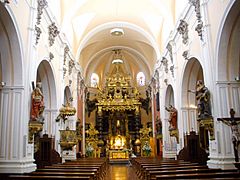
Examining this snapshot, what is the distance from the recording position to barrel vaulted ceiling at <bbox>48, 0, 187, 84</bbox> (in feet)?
47.9

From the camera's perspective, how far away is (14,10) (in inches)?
317

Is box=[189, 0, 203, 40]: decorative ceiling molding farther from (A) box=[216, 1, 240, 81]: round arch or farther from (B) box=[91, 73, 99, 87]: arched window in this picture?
(B) box=[91, 73, 99, 87]: arched window

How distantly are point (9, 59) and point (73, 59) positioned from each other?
27.9ft

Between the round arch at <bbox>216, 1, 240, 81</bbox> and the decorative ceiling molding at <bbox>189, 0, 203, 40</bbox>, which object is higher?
the decorative ceiling molding at <bbox>189, 0, 203, 40</bbox>

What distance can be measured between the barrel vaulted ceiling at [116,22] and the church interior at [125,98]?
0.20ft

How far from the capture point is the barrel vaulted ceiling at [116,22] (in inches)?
574

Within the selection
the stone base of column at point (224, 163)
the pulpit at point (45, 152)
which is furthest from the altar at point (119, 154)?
the stone base of column at point (224, 163)

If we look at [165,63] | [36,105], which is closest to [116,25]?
[165,63]

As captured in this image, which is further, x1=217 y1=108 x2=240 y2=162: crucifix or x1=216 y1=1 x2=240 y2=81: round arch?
x1=216 y1=1 x2=240 y2=81: round arch

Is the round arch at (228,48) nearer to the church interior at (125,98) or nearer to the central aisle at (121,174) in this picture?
the church interior at (125,98)

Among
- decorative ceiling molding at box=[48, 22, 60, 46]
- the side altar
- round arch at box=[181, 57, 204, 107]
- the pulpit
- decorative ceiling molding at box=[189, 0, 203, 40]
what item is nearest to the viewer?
decorative ceiling molding at box=[189, 0, 203, 40]

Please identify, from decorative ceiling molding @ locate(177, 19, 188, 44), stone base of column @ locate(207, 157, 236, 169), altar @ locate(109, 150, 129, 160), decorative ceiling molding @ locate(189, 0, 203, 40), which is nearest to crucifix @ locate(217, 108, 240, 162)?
stone base of column @ locate(207, 157, 236, 169)

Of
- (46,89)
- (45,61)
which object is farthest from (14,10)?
(46,89)

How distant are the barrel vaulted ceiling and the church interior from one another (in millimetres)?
62
